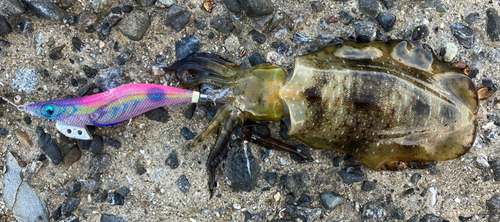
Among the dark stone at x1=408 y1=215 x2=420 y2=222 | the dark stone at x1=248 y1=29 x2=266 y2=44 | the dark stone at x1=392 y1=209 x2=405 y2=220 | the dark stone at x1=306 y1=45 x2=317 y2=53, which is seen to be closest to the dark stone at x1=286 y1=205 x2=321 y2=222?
the dark stone at x1=392 y1=209 x2=405 y2=220

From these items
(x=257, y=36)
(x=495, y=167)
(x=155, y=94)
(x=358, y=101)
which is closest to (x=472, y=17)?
(x=495, y=167)

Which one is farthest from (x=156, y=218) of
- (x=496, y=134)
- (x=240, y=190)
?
(x=496, y=134)

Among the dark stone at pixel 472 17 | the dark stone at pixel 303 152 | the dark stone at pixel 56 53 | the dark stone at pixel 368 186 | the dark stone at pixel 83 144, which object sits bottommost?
the dark stone at pixel 368 186

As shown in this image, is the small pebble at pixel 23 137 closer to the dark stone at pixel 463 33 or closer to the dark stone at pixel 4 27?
the dark stone at pixel 4 27

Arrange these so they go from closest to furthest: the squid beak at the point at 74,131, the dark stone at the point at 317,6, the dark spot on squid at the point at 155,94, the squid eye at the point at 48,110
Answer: the squid eye at the point at 48,110
the dark spot on squid at the point at 155,94
the squid beak at the point at 74,131
the dark stone at the point at 317,6

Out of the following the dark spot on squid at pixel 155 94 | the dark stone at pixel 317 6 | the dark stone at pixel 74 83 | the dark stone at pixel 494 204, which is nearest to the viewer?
the dark spot on squid at pixel 155 94

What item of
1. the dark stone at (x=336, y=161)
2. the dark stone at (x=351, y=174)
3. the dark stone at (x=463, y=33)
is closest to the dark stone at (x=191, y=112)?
the dark stone at (x=336, y=161)

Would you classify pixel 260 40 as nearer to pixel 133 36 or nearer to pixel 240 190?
pixel 133 36
